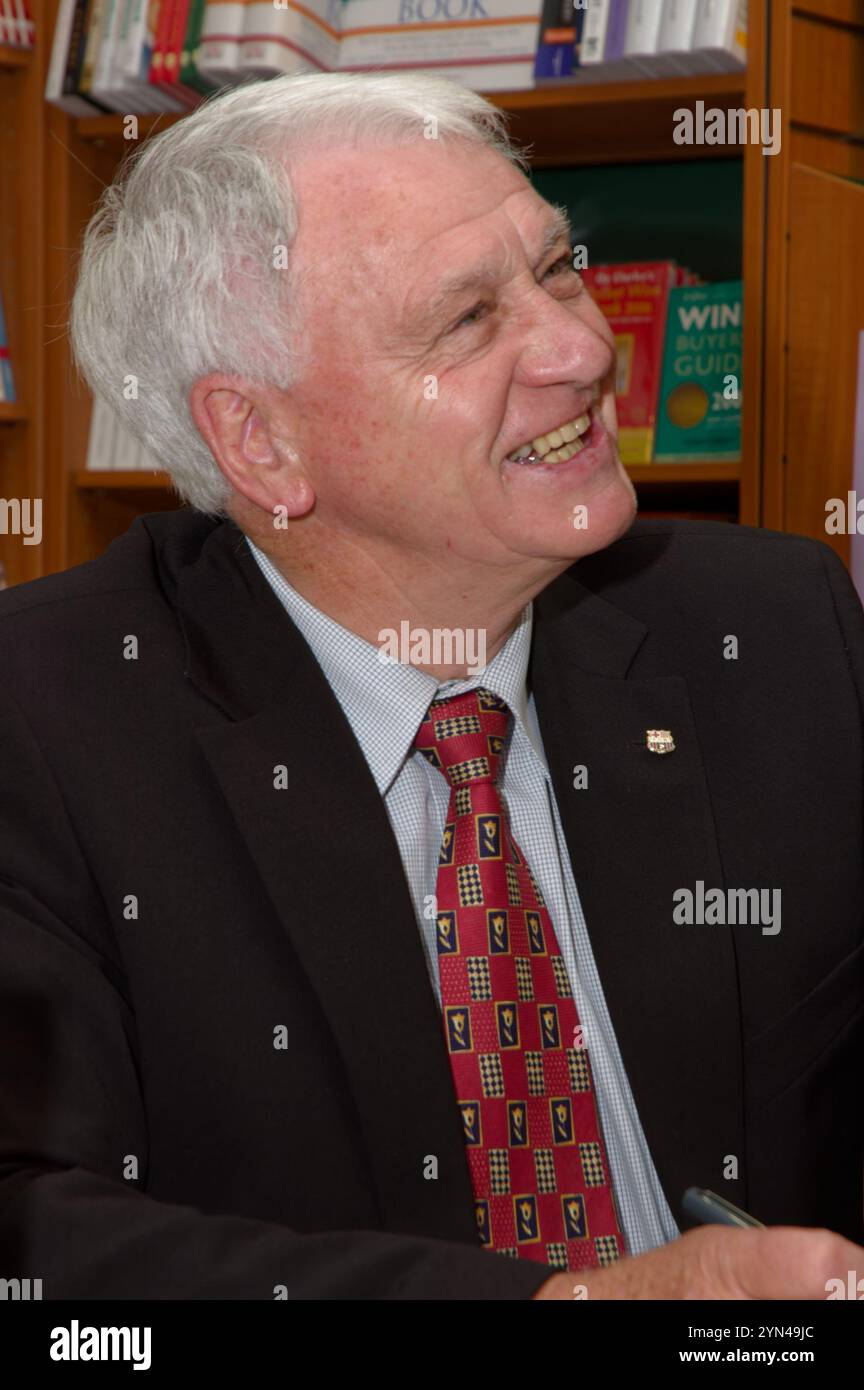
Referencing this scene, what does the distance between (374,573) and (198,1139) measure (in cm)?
54

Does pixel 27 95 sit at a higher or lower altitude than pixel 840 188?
higher

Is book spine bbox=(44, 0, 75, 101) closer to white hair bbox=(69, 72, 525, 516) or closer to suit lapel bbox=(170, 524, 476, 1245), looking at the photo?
white hair bbox=(69, 72, 525, 516)

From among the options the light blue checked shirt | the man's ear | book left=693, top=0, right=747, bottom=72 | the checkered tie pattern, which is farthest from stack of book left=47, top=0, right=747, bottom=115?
the checkered tie pattern

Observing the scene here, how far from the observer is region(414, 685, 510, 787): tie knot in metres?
1.41

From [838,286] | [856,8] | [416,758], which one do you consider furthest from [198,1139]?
[856,8]

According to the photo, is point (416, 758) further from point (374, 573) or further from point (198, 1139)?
point (198, 1139)

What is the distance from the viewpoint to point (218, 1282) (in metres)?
1.03

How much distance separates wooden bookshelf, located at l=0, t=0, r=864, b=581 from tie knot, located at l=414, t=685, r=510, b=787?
126cm

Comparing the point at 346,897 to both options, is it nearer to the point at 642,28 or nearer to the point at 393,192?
the point at 393,192

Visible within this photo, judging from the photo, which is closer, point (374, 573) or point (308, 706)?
point (308, 706)

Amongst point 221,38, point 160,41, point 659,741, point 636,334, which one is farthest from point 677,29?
point 659,741

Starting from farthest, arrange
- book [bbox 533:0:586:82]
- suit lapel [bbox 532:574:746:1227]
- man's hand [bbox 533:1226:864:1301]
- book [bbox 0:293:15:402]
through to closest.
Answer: book [bbox 0:293:15:402] < book [bbox 533:0:586:82] < suit lapel [bbox 532:574:746:1227] < man's hand [bbox 533:1226:864:1301]

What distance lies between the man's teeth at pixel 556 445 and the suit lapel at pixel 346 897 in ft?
0.89

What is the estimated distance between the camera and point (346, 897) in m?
1.32
